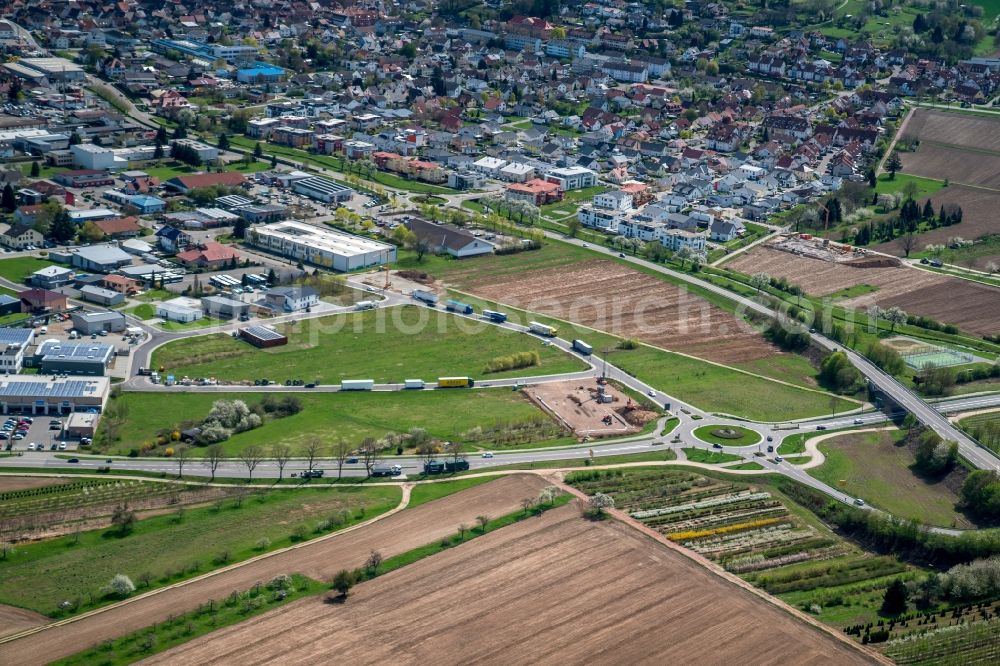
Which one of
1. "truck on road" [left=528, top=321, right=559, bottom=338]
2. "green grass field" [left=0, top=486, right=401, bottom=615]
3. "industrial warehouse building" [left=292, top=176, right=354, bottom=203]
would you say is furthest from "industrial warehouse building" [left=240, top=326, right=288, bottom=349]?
"industrial warehouse building" [left=292, top=176, right=354, bottom=203]

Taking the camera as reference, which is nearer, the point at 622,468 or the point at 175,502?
the point at 175,502

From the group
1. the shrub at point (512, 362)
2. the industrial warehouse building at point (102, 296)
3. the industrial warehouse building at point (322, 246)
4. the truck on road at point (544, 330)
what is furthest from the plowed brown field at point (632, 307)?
the industrial warehouse building at point (102, 296)

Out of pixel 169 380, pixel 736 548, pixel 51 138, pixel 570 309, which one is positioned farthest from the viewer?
pixel 51 138

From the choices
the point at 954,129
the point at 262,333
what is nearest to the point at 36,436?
the point at 262,333

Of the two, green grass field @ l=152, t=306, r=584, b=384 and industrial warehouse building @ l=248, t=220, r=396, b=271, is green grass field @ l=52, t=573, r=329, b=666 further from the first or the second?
industrial warehouse building @ l=248, t=220, r=396, b=271

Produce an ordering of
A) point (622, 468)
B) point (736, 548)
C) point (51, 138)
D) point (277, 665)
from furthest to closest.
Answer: point (51, 138) < point (622, 468) < point (736, 548) < point (277, 665)

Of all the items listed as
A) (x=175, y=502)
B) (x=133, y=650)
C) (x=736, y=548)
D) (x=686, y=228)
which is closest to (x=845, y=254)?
(x=686, y=228)

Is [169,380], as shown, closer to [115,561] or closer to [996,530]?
[115,561]

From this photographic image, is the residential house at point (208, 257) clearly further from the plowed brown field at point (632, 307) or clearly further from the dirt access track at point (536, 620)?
the dirt access track at point (536, 620)
